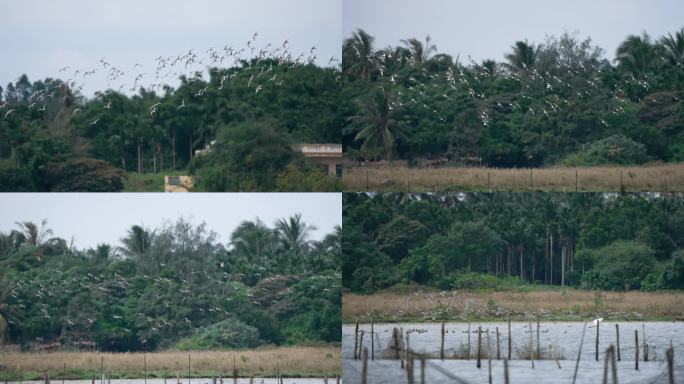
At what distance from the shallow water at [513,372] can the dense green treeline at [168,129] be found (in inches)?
91.9

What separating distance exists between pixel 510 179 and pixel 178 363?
4.97 meters

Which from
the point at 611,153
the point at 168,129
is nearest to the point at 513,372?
the point at 611,153

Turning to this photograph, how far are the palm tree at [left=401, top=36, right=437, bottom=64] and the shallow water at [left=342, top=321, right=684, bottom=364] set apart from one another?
3455 millimetres

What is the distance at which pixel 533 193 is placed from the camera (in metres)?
21.5

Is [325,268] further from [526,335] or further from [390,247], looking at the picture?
[526,335]

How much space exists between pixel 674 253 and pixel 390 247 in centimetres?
373

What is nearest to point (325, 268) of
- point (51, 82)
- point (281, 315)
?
point (281, 315)

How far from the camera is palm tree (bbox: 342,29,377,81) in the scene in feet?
68.5

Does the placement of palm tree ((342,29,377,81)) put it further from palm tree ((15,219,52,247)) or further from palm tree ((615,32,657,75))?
palm tree ((15,219,52,247))

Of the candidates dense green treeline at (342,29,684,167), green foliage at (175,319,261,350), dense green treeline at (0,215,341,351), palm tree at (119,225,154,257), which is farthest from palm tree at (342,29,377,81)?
green foliage at (175,319,261,350)

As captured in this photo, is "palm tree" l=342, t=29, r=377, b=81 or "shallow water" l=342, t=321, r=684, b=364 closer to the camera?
"shallow water" l=342, t=321, r=684, b=364

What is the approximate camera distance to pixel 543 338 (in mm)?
20859

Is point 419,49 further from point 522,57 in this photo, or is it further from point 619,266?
point 619,266

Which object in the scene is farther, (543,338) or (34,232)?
(543,338)
